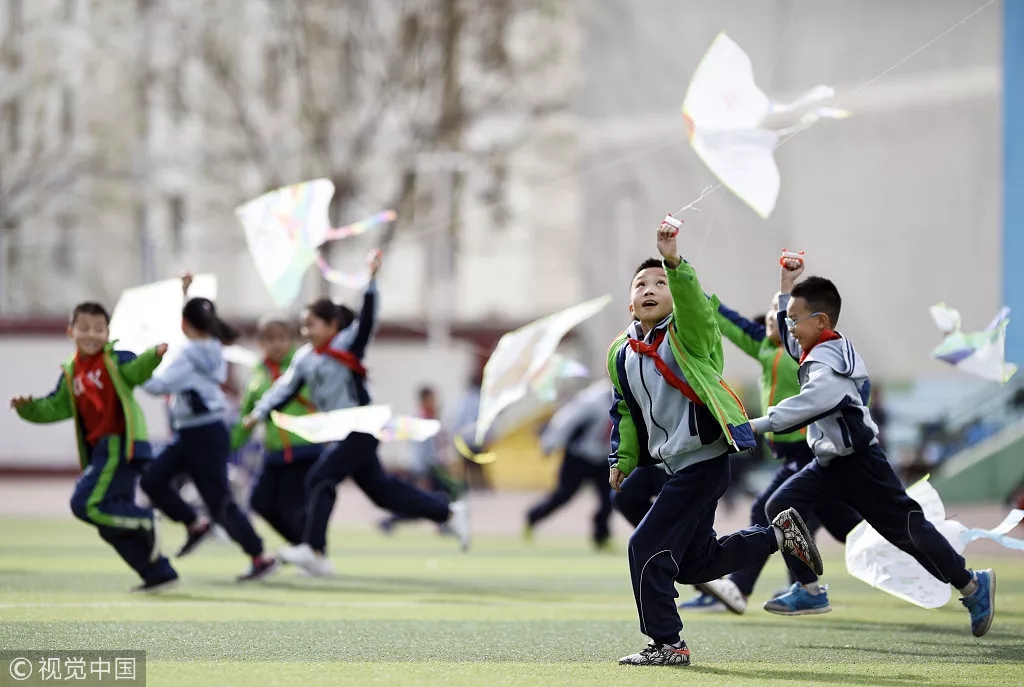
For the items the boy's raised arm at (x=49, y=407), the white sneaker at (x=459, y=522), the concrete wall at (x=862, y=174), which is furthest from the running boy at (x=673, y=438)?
the concrete wall at (x=862, y=174)

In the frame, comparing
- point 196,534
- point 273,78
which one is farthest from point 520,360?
point 273,78

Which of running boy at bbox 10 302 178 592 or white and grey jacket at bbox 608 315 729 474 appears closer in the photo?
white and grey jacket at bbox 608 315 729 474

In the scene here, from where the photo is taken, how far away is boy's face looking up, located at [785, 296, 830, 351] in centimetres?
818

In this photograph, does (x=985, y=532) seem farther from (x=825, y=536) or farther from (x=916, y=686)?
(x=825, y=536)

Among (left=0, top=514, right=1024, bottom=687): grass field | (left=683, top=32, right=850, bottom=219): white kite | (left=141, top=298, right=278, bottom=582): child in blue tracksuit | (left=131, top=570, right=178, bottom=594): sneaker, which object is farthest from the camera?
(left=141, top=298, right=278, bottom=582): child in blue tracksuit

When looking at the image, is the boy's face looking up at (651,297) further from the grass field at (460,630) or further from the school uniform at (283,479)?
the school uniform at (283,479)

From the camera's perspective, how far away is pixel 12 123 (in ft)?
121

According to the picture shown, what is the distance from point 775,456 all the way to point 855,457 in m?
1.53

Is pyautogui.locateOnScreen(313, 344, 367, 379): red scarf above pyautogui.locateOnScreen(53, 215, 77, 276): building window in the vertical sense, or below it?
below

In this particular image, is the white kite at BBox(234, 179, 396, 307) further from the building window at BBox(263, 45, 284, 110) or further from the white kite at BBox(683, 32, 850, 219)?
the building window at BBox(263, 45, 284, 110)

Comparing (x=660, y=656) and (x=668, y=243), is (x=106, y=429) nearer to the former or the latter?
(x=660, y=656)

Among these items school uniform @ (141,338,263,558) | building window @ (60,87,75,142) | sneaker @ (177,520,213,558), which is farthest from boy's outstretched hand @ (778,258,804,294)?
building window @ (60,87,75,142)

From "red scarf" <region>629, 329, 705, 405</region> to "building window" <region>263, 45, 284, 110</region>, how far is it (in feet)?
88.1

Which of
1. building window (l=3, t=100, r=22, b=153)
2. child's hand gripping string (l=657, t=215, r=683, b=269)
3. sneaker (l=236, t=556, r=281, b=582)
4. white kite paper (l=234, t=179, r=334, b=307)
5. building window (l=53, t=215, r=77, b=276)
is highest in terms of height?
building window (l=3, t=100, r=22, b=153)
